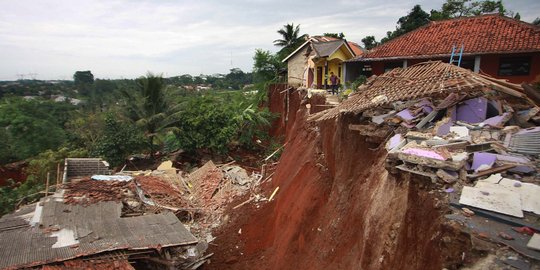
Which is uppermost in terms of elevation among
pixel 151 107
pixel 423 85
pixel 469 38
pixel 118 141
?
pixel 469 38

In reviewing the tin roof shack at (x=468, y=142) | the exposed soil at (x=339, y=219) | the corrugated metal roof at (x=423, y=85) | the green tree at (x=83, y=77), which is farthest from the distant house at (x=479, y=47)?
the green tree at (x=83, y=77)

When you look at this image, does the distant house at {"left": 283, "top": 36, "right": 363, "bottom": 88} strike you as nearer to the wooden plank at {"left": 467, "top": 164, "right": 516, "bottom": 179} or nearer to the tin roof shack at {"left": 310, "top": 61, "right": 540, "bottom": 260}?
the tin roof shack at {"left": 310, "top": 61, "right": 540, "bottom": 260}

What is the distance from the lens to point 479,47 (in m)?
16.8

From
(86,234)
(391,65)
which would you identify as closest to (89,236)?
(86,234)

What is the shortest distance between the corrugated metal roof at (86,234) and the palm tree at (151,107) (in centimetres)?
992

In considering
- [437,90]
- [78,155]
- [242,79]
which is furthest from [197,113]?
[242,79]

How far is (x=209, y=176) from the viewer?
16.1 metres

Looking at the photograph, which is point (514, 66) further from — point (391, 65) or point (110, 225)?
point (110, 225)

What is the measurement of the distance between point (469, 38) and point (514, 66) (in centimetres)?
276

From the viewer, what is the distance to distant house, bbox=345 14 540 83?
1598 cm

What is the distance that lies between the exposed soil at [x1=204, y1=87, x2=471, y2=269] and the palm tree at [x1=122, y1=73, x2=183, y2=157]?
9.18 m

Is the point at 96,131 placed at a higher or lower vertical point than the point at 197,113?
lower

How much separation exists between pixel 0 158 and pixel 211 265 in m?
24.4

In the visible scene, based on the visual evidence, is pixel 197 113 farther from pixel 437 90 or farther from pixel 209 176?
pixel 437 90
